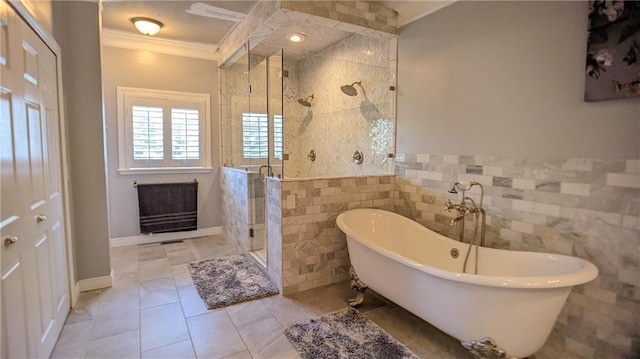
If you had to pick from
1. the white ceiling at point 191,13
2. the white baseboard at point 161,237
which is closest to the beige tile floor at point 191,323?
the white baseboard at point 161,237

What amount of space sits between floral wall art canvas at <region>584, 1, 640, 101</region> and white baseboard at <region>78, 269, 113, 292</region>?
12.7ft

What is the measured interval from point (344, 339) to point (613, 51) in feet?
7.54

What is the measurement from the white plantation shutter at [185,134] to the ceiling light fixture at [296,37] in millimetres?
1731

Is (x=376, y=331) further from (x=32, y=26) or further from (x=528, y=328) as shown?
(x=32, y=26)

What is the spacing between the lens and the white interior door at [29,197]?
1.41 meters

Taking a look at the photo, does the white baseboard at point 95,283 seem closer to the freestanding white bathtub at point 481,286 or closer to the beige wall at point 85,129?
the beige wall at point 85,129

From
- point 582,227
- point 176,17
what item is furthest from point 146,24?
point 582,227

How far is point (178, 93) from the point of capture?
4238 mm

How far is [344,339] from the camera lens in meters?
2.10

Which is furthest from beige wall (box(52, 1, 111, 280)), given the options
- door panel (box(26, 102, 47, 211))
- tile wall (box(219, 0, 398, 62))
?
tile wall (box(219, 0, 398, 62))

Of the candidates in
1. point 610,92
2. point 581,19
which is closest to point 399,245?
point 610,92

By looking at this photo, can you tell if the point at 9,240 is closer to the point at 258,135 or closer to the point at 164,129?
the point at 258,135

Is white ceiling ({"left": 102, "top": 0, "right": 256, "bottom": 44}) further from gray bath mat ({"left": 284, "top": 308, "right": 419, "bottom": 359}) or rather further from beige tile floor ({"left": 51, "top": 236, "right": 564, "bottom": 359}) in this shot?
gray bath mat ({"left": 284, "top": 308, "right": 419, "bottom": 359})

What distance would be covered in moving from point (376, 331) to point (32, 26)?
2.88 m
